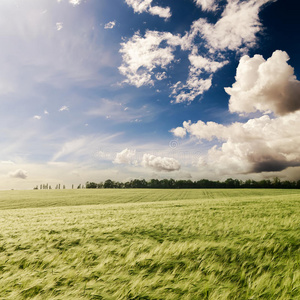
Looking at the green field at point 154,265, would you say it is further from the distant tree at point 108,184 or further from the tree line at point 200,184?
the distant tree at point 108,184

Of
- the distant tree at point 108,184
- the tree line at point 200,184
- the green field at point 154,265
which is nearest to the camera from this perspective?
the green field at point 154,265

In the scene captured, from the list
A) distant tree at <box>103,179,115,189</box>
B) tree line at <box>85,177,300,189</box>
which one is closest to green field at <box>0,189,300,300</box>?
tree line at <box>85,177,300,189</box>

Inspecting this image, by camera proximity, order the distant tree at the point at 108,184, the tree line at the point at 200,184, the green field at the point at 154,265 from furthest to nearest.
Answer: the distant tree at the point at 108,184
the tree line at the point at 200,184
the green field at the point at 154,265

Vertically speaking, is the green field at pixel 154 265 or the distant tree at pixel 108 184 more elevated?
the green field at pixel 154 265

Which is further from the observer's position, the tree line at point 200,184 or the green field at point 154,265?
the tree line at point 200,184

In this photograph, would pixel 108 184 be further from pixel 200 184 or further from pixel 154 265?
pixel 154 265

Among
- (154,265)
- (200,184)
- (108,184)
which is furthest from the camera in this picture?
(108,184)

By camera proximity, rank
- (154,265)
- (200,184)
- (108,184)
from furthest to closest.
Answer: (108,184), (200,184), (154,265)

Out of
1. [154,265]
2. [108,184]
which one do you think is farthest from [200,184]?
[154,265]

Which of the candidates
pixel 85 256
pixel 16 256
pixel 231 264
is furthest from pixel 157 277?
pixel 16 256

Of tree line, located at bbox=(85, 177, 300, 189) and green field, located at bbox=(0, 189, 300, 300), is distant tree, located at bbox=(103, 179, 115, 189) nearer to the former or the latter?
tree line, located at bbox=(85, 177, 300, 189)

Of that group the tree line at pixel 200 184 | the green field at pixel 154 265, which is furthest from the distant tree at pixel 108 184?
the green field at pixel 154 265

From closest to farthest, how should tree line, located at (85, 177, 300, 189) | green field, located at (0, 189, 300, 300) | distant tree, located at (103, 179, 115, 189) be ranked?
1. green field, located at (0, 189, 300, 300)
2. tree line, located at (85, 177, 300, 189)
3. distant tree, located at (103, 179, 115, 189)

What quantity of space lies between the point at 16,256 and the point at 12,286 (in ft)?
5.48
